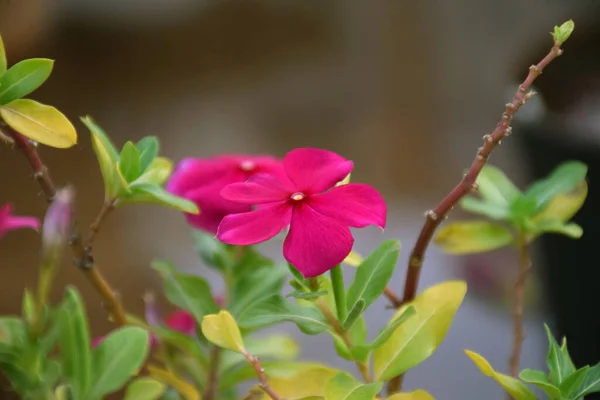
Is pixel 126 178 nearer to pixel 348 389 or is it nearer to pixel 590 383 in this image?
pixel 348 389

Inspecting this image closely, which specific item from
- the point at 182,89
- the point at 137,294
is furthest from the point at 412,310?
the point at 182,89

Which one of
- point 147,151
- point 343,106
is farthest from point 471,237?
point 343,106

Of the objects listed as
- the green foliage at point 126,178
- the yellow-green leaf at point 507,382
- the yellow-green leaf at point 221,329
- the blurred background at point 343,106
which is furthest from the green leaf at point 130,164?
the blurred background at point 343,106

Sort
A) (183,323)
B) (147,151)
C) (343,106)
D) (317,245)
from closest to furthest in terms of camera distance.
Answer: (317,245), (147,151), (183,323), (343,106)

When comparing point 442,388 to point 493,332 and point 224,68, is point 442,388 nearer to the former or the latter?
point 493,332

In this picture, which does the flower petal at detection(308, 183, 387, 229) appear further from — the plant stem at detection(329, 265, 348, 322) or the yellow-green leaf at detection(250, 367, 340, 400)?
the yellow-green leaf at detection(250, 367, 340, 400)

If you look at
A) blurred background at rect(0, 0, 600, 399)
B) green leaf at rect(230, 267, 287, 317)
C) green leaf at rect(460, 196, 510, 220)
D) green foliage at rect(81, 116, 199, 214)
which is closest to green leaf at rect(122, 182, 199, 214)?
green foliage at rect(81, 116, 199, 214)

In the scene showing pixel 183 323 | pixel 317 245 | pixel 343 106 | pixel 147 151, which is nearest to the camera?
pixel 317 245
